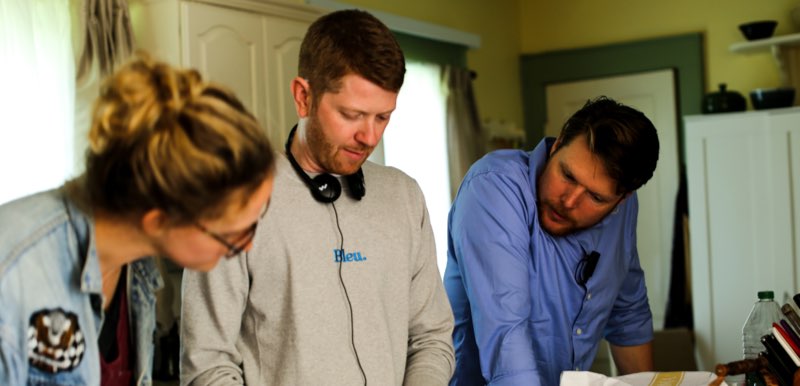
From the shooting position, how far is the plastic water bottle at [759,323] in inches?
77.0

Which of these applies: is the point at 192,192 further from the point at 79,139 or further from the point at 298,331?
the point at 79,139

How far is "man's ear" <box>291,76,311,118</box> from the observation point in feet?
4.77

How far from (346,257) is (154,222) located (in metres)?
0.50

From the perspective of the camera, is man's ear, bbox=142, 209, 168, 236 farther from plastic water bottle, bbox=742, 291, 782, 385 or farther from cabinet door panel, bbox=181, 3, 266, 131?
cabinet door panel, bbox=181, 3, 266, 131

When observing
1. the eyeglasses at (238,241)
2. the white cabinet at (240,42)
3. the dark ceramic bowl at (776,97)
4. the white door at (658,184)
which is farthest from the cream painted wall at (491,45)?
the eyeglasses at (238,241)

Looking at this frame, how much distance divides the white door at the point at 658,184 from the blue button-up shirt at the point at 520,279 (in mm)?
3105

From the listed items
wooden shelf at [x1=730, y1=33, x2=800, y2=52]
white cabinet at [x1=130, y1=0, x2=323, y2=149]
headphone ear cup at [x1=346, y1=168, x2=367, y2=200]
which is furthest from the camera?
wooden shelf at [x1=730, y1=33, x2=800, y2=52]

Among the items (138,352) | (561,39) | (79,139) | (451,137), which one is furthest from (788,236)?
(138,352)

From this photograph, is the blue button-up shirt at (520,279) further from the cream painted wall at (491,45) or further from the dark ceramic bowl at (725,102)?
the cream painted wall at (491,45)

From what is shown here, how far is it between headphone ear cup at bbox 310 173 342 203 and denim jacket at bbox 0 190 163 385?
1.49 ft

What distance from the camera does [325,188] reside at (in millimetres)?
1487

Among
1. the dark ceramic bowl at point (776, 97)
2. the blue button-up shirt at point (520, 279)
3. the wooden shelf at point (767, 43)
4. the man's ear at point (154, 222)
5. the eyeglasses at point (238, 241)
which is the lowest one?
the blue button-up shirt at point (520, 279)

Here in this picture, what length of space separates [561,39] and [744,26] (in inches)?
48.0

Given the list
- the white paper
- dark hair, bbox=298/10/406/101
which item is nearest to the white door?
the white paper
